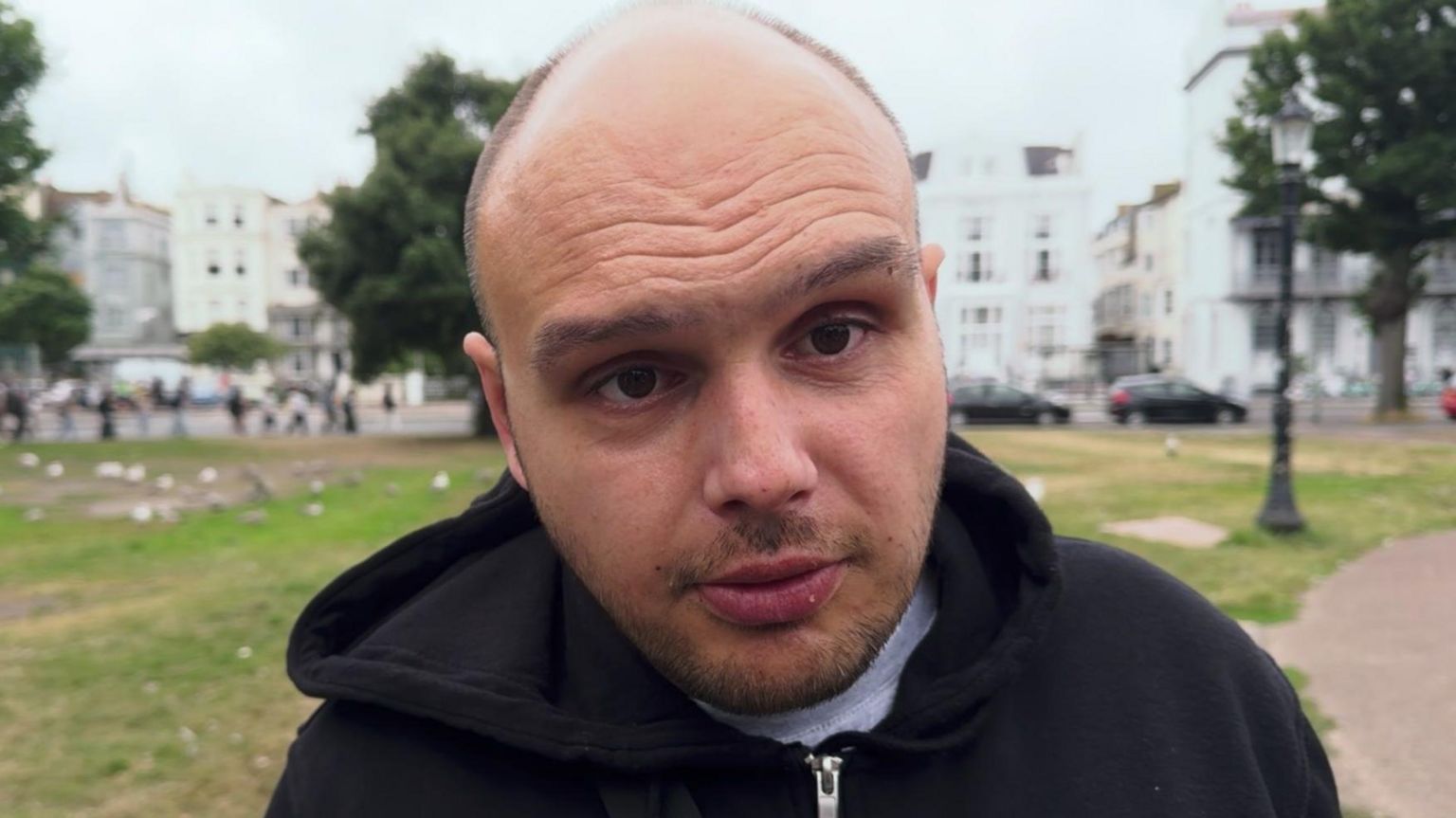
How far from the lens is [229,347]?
4834 centimetres

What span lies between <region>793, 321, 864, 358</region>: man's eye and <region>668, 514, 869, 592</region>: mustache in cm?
22

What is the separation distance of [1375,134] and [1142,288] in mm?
36339

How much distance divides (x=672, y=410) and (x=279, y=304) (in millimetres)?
62922

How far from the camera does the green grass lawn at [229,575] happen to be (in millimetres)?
4324

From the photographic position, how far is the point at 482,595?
150 centimetres

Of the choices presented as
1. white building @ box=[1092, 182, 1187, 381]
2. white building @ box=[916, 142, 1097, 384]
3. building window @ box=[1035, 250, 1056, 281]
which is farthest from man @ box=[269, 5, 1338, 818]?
building window @ box=[1035, 250, 1056, 281]

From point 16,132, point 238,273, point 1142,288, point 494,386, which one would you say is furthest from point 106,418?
point 1142,288

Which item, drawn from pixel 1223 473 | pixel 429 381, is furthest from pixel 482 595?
pixel 429 381

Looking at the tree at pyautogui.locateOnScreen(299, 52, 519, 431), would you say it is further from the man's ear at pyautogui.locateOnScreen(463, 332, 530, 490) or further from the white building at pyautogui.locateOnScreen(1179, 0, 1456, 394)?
the white building at pyautogui.locateOnScreen(1179, 0, 1456, 394)

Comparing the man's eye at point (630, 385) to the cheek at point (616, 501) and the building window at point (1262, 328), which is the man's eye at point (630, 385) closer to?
the cheek at point (616, 501)

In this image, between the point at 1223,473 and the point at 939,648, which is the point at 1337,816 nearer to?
the point at 939,648

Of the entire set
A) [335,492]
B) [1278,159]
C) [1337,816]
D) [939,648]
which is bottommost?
[335,492]

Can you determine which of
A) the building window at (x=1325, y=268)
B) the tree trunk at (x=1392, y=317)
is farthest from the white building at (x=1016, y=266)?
the tree trunk at (x=1392, y=317)

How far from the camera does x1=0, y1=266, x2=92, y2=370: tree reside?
802 inches
